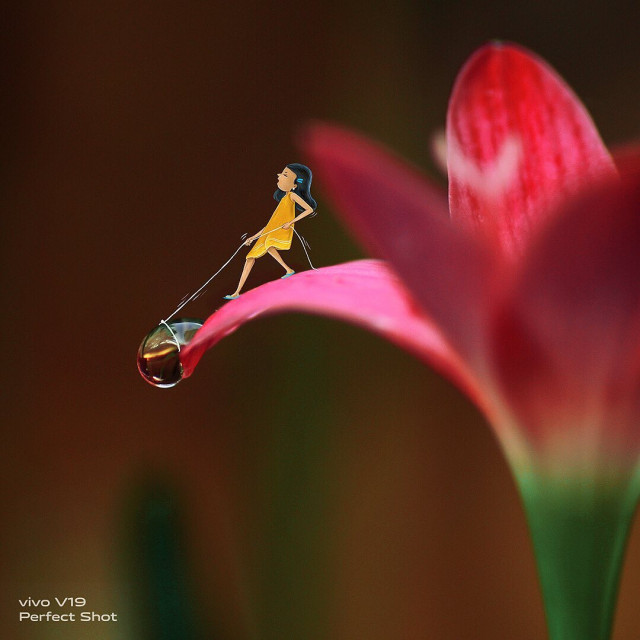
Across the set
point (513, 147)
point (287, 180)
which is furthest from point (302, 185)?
point (513, 147)

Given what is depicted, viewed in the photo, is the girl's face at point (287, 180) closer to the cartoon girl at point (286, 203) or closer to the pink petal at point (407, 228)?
the cartoon girl at point (286, 203)

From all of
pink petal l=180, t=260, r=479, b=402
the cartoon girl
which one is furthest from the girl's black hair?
pink petal l=180, t=260, r=479, b=402

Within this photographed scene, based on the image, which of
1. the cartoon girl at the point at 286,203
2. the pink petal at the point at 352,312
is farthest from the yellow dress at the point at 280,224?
the pink petal at the point at 352,312

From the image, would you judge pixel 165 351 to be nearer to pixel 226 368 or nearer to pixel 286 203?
pixel 286 203

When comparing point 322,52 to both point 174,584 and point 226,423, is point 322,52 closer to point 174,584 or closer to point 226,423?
point 226,423

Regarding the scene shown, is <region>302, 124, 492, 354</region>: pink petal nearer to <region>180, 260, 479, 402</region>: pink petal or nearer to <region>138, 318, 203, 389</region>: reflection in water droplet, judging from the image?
<region>180, 260, 479, 402</region>: pink petal

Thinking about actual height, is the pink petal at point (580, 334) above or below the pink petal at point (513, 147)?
below
